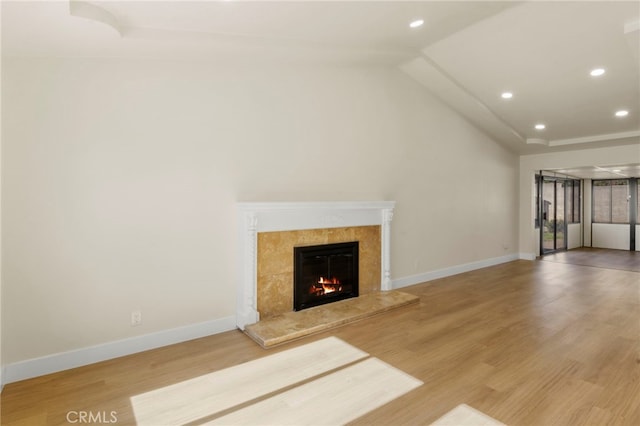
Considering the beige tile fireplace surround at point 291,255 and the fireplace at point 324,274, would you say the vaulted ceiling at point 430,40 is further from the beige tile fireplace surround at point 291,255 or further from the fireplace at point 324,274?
the fireplace at point 324,274

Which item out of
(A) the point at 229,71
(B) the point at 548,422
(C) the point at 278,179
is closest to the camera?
(B) the point at 548,422

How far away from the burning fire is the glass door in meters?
7.01

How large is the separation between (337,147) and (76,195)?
2.94 m

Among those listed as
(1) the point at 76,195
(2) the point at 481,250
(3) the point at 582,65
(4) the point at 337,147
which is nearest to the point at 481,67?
(3) the point at 582,65

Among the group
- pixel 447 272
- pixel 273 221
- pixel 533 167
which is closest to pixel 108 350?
pixel 273 221

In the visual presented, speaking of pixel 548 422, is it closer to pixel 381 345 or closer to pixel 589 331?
pixel 381 345

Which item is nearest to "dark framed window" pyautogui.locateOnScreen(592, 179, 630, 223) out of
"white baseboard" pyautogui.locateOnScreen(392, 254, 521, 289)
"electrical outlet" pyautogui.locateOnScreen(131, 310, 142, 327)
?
"white baseboard" pyautogui.locateOnScreen(392, 254, 521, 289)

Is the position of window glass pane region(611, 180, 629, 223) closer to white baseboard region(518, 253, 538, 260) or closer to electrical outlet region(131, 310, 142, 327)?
white baseboard region(518, 253, 538, 260)

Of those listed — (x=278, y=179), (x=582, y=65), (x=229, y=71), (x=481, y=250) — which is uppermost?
(x=582, y=65)

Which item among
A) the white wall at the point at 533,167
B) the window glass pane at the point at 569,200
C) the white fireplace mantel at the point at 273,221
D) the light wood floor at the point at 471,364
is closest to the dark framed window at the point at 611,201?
the window glass pane at the point at 569,200

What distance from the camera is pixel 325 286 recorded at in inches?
174

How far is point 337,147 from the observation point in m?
4.57

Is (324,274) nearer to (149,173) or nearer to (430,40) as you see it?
(149,173)

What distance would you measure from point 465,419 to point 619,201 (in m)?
11.5
